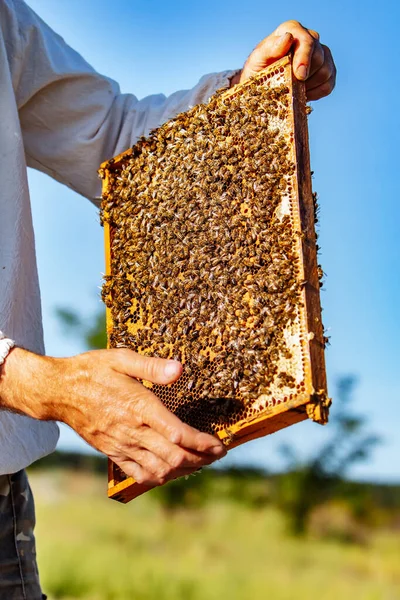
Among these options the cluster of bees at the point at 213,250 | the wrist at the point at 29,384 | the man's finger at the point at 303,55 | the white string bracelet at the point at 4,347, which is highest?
the man's finger at the point at 303,55

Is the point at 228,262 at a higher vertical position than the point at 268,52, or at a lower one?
lower

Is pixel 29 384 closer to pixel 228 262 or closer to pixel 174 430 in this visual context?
pixel 174 430

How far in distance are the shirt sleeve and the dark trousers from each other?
68.2 inches

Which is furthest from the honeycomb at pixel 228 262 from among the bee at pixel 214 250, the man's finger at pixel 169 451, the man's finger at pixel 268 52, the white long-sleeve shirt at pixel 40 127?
the white long-sleeve shirt at pixel 40 127

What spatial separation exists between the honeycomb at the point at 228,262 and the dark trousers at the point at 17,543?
2.52 ft

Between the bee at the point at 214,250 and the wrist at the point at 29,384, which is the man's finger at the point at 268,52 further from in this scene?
the wrist at the point at 29,384

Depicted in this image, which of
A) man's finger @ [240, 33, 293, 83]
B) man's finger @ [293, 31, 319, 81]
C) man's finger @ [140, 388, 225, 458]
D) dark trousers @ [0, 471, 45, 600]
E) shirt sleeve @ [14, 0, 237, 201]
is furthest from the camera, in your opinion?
shirt sleeve @ [14, 0, 237, 201]

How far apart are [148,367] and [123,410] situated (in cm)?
16

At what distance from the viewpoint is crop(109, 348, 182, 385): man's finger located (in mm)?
2137

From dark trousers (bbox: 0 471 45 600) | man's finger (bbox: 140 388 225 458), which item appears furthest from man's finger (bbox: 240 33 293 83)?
dark trousers (bbox: 0 471 45 600)

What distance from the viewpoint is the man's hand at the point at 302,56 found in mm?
2673

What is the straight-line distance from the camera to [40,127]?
13.2 ft

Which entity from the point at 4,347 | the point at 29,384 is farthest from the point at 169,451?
the point at 4,347

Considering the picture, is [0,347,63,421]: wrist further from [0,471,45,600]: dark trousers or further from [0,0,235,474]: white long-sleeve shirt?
[0,471,45,600]: dark trousers
